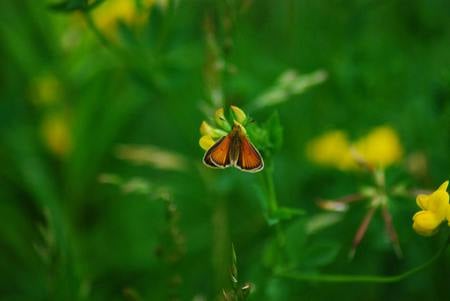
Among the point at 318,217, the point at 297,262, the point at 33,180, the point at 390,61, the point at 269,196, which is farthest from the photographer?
the point at 33,180

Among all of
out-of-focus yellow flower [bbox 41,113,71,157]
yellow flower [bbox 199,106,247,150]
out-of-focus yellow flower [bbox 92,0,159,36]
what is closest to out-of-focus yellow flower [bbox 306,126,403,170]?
out-of-focus yellow flower [bbox 92,0,159,36]

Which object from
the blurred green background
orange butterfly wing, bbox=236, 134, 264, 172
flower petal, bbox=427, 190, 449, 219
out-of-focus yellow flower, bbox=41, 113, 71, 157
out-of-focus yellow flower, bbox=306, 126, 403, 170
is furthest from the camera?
out-of-focus yellow flower, bbox=41, 113, 71, 157

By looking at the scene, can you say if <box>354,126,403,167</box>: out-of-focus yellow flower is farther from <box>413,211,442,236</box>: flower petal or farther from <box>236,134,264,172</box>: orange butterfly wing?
<box>236,134,264,172</box>: orange butterfly wing

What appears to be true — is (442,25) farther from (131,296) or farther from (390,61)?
(131,296)

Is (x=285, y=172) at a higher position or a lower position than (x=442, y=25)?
lower

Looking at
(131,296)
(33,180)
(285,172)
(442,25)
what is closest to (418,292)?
(285,172)

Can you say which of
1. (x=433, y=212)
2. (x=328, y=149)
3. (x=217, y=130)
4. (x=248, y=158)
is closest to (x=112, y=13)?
(x=328, y=149)

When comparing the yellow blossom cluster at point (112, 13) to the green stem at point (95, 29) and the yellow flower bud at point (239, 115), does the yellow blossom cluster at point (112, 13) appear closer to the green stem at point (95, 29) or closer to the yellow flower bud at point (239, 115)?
the green stem at point (95, 29)
